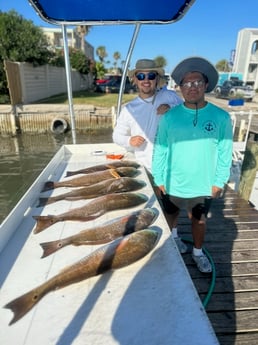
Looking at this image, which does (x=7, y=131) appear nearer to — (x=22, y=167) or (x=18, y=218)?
(x=22, y=167)

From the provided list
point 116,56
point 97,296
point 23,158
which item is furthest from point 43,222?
point 116,56

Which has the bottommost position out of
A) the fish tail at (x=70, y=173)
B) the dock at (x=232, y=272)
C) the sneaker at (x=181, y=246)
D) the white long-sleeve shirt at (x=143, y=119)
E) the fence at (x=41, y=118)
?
the fence at (x=41, y=118)

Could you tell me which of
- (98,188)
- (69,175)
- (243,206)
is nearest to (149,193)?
(98,188)

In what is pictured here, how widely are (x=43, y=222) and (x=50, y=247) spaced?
39 centimetres

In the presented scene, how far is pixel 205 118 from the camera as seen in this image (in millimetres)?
2457

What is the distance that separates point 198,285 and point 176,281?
1338mm

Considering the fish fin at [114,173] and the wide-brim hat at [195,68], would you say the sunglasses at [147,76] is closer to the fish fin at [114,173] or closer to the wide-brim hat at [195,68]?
the wide-brim hat at [195,68]

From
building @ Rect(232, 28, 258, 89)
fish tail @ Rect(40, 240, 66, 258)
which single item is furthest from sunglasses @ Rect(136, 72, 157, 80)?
building @ Rect(232, 28, 258, 89)

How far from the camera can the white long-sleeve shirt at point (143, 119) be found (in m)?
3.45

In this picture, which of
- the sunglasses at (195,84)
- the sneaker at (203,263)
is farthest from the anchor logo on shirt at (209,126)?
the sneaker at (203,263)

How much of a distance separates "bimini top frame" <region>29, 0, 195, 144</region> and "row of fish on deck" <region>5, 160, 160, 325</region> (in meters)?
2.35

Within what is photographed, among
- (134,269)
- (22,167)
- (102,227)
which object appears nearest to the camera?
(134,269)

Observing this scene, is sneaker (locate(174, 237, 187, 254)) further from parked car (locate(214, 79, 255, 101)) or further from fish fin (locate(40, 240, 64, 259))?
parked car (locate(214, 79, 255, 101))

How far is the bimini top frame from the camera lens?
382 cm
